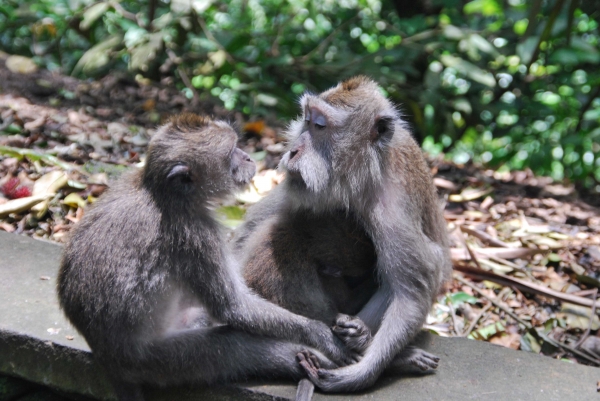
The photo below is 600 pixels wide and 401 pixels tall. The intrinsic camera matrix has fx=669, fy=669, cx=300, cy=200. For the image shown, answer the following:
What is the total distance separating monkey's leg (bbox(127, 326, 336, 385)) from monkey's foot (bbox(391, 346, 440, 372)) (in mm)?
531

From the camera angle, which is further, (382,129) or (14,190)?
(14,190)

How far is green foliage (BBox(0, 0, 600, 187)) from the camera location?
7.98 metres

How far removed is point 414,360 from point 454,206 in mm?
3393

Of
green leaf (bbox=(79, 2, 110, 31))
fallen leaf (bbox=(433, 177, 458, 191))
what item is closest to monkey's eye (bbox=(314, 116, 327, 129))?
fallen leaf (bbox=(433, 177, 458, 191))

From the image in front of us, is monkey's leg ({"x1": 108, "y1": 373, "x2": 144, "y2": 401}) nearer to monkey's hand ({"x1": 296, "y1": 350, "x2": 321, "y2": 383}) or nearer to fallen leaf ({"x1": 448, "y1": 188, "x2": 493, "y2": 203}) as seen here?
monkey's hand ({"x1": 296, "y1": 350, "x2": 321, "y2": 383})

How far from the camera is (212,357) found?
3.35m

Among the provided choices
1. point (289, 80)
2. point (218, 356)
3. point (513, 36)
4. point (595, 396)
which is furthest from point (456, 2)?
point (218, 356)

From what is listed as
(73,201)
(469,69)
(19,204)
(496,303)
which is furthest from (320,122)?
(469,69)

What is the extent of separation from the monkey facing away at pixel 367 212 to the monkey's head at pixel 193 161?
324 millimetres

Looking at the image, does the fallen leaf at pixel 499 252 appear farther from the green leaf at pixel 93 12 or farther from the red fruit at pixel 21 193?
the green leaf at pixel 93 12

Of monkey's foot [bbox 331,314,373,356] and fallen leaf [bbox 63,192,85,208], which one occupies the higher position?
monkey's foot [bbox 331,314,373,356]

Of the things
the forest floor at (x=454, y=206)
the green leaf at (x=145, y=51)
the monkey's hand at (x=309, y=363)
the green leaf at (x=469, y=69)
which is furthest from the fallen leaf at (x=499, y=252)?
the green leaf at (x=145, y=51)

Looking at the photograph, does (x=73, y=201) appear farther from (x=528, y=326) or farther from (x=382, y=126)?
(x=528, y=326)

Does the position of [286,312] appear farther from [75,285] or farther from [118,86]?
[118,86]
